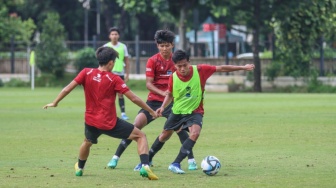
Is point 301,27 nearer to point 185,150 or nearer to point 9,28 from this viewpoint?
point 9,28

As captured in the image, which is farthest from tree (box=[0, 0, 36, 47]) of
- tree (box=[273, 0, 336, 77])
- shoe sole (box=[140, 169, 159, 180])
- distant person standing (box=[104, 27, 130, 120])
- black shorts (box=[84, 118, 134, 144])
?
shoe sole (box=[140, 169, 159, 180])

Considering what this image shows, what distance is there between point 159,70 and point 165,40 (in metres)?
0.68

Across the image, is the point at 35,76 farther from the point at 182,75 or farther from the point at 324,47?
the point at 182,75

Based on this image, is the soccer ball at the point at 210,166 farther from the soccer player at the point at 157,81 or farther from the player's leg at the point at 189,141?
the soccer player at the point at 157,81

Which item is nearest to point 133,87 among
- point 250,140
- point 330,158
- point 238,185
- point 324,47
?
point 324,47

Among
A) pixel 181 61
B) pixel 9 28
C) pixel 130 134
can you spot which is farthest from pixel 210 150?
pixel 9 28

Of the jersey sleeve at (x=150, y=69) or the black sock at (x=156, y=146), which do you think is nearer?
the black sock at (x=156, y=146)

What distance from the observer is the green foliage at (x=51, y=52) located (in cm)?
4794

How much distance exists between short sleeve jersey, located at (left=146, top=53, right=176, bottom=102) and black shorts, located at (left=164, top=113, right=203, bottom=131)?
0.82m

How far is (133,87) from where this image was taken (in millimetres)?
44406

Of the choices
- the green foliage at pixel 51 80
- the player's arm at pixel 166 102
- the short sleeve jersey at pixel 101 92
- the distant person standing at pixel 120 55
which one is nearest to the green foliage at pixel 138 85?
the green foliage at pixel 51 80

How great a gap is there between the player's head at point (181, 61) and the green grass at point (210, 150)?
1359 millimetres

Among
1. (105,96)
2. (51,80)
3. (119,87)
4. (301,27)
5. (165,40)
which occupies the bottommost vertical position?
(51,80)

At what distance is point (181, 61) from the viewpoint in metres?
13.3
